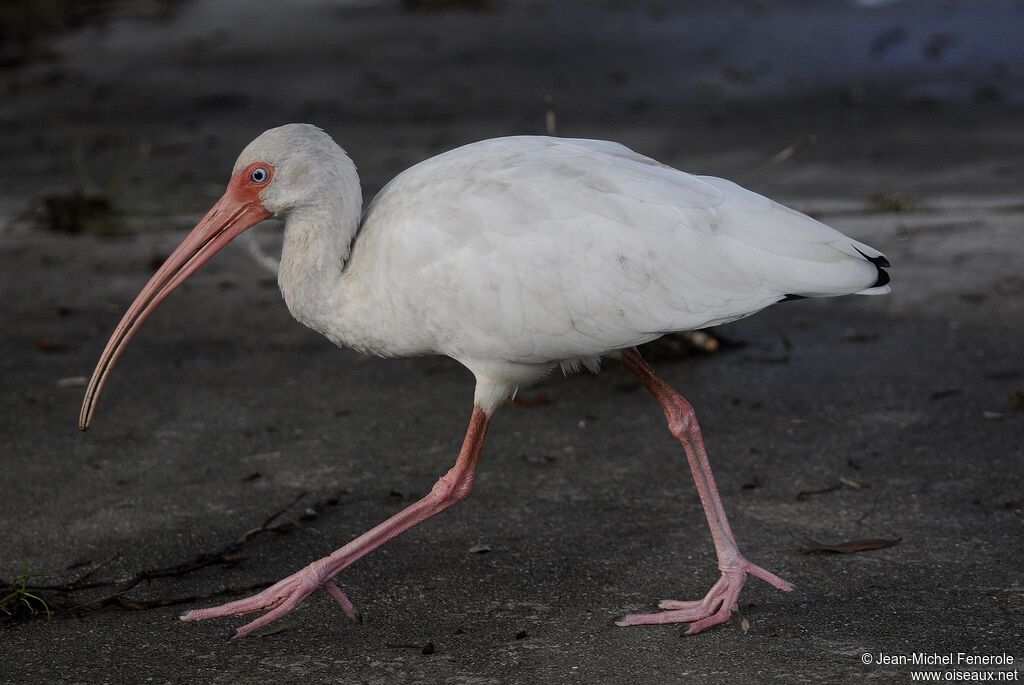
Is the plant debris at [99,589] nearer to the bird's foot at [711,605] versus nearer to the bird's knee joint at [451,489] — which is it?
the bird's knee joint at [451,489]

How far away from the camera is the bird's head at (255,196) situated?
14.3 ft

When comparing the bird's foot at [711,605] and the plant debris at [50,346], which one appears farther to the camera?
the plant debris at [50,346]

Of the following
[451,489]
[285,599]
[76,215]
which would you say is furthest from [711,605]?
[76,215]

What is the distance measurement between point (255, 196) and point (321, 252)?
1.08 feet

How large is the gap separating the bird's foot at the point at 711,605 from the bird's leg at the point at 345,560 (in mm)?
746

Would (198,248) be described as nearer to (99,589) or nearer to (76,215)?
(99,589)

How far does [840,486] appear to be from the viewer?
489cm

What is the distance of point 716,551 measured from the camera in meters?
4.17

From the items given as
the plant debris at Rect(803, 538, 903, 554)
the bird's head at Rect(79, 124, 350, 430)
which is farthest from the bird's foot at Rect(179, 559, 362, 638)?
the plant debris at Rect(803, 538, 903, 554)

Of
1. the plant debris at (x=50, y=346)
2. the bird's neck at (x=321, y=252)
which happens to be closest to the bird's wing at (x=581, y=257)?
the bird's neck at (x=321, y=252)

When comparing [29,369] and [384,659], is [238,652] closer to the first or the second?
[384,659]

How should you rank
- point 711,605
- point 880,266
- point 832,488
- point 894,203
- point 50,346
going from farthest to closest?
point 894,203 < point 50,346 < point 832,488 < point 880,266 < point 711,605

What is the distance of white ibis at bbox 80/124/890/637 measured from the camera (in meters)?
4.05

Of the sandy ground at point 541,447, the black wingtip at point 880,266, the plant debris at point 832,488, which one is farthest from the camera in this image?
the plant debris at point 832,488
